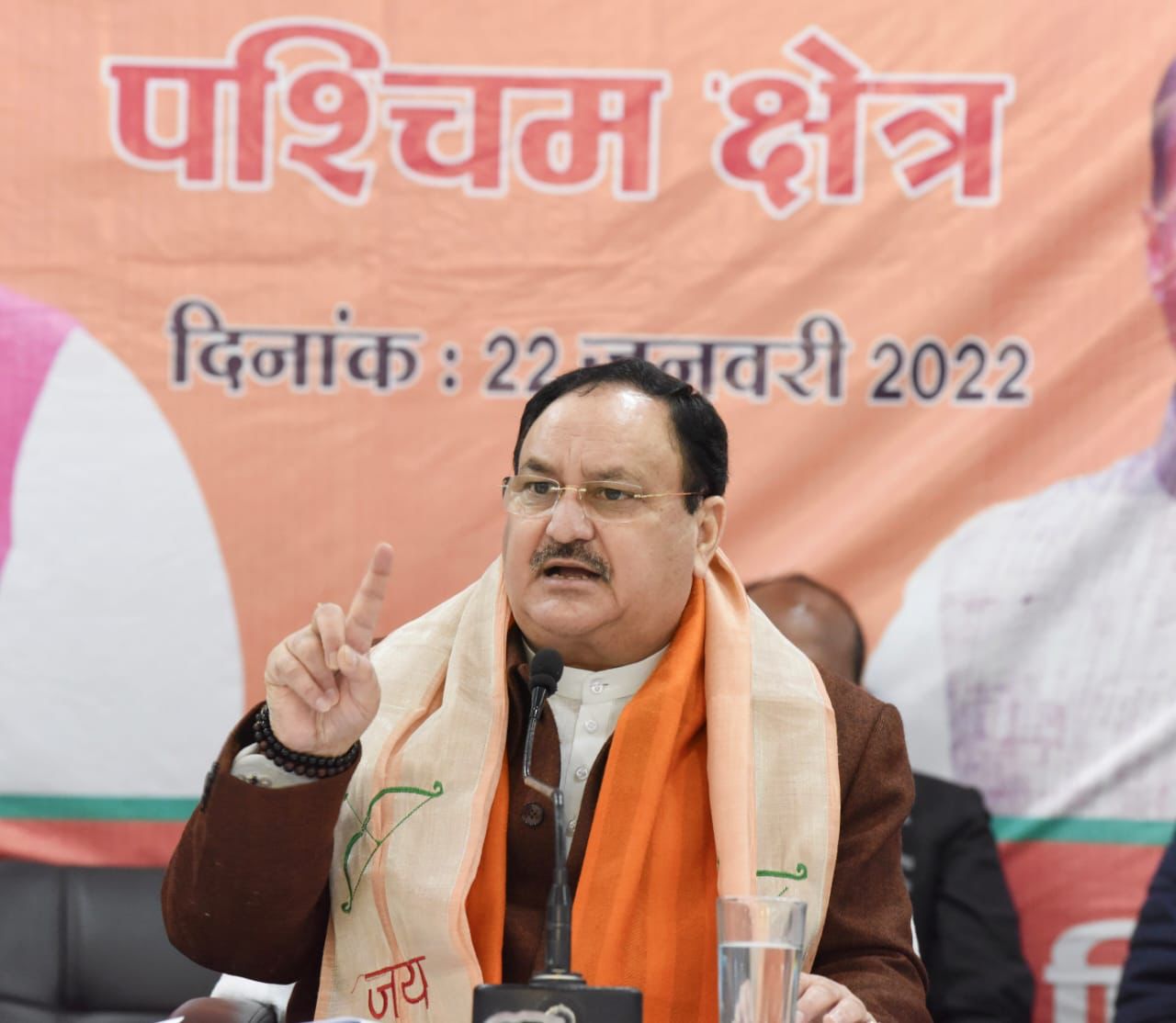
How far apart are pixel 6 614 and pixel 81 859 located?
0.53 metres

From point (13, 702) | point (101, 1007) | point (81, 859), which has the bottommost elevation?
point (101, 1007)

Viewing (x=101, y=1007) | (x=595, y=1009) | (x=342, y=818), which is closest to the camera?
(x=595, y=1009)

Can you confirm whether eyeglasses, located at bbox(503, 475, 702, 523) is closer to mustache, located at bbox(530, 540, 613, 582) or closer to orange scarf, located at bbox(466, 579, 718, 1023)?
mustache, located at bbox(530, 540, 613, 582)

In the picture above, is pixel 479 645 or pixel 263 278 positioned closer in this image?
pixel 479 645

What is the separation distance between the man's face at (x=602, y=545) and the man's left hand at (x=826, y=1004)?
26.8 inches

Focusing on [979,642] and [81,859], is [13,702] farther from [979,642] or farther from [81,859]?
[979,642]

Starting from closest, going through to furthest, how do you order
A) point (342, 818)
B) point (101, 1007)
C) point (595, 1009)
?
point (595, 1009)
point (342, 818)
point (101, 1007)

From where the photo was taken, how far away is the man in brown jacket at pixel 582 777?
2.29m

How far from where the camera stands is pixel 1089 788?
352cm

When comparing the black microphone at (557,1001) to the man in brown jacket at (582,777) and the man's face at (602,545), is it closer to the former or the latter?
the man in brown jacket at (582,777)

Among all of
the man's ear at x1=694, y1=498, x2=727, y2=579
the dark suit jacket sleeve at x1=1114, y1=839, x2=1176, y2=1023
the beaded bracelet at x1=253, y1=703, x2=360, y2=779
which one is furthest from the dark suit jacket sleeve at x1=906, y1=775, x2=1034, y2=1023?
the beaded bracelet at x1=253, y1=703, x2=360, y2=779

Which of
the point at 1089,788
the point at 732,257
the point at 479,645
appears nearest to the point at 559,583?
the point at 479,645

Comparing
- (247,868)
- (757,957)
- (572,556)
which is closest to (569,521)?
(572,556)

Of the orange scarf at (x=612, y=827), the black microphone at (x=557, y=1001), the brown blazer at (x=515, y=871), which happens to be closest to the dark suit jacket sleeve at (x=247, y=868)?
the brown blazer at (x=515, y=871)
